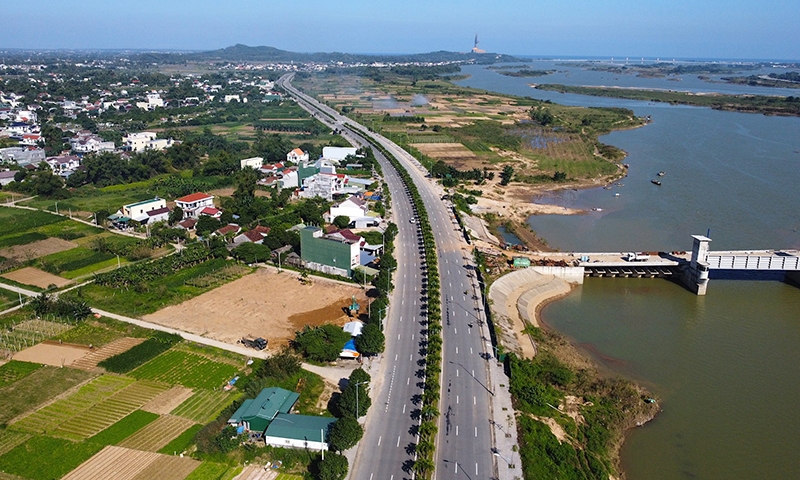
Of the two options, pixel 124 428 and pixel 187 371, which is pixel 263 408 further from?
pixel 187 371

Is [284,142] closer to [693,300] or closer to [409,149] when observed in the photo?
[409,149]

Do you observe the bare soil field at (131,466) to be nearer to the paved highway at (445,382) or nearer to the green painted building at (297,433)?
the green painted building at (297,433)

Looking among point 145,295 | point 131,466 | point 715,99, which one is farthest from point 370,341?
point 715,99

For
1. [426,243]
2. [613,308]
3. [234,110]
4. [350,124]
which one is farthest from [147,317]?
[234,110]

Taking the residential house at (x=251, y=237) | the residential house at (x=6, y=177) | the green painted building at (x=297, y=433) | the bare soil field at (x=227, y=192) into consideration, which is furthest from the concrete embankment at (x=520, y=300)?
the residential house at (x=6, y=177)

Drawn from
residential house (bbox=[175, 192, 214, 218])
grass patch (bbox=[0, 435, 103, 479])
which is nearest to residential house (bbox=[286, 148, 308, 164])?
residential house (bbox=[175, 192, 214, 218])

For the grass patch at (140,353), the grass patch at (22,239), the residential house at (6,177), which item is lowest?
the grass patch at (140,353)
